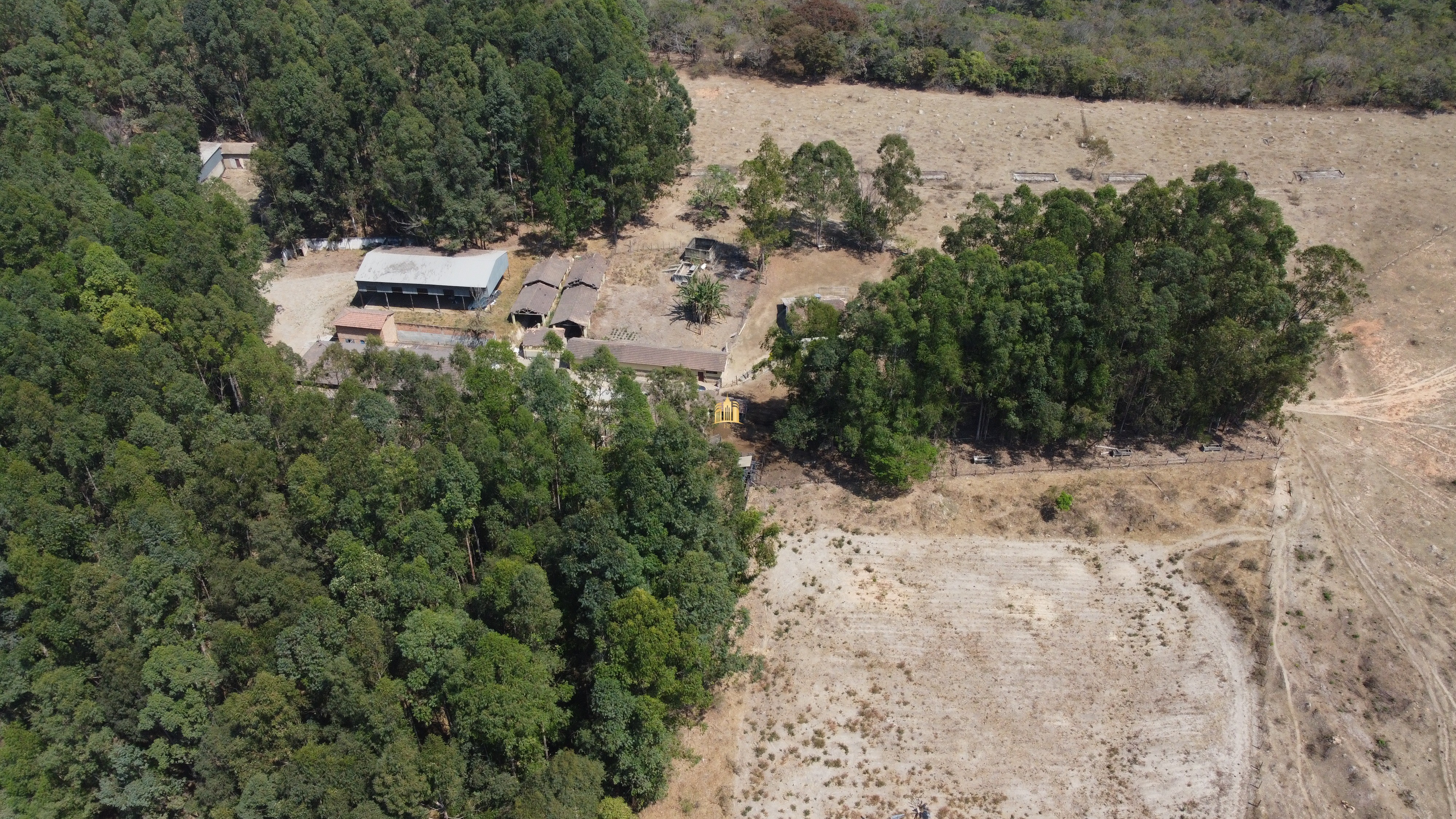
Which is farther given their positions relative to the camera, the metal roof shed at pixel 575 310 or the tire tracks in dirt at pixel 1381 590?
the metal roof shed at pixel 575 310

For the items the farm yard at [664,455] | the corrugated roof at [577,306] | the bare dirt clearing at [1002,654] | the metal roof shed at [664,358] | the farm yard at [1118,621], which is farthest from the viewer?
the corrugated roof at [577,306]

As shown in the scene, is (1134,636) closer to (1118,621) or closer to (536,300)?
(1118,621)

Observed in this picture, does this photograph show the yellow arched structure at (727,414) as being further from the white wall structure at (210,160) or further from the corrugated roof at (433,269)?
the white wall structure at (210,160)

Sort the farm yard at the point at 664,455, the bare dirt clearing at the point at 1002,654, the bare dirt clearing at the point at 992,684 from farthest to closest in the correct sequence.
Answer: the bare dirt clearing at the point at 1002,654 < the bare dirt clearing at the point at 992,684 < the farm yard at the point at 664,455

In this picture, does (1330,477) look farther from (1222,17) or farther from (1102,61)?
(1222,17)

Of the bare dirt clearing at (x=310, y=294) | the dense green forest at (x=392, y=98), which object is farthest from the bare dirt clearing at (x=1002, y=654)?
the bare dirt clearing at (x=310, y=294)

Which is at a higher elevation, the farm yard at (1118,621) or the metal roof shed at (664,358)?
the metal roof shed at (664,358)

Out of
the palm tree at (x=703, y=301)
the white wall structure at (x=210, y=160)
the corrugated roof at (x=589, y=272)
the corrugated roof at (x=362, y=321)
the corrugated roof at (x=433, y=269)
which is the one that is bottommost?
the palm tree at (x=703, y=301)
